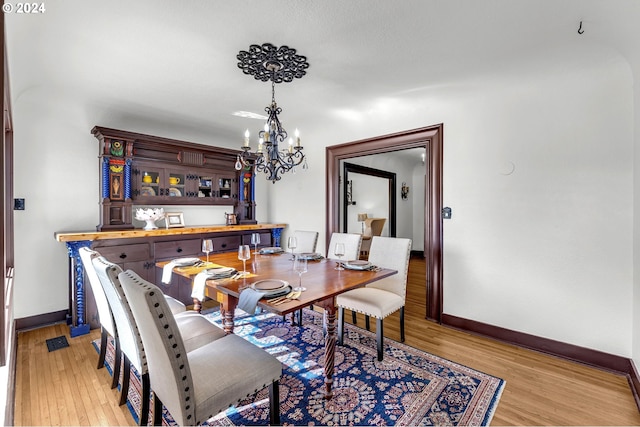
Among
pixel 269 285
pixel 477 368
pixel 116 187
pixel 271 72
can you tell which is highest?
pixel 271 72

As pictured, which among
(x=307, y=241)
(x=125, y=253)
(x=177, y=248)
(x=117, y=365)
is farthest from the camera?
(x=177, y=248)

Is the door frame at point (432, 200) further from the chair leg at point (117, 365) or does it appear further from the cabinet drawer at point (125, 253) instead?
the cabinet drawer at point (125, 253)

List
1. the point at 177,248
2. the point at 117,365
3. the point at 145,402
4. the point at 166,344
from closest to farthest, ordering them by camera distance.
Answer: the point at 166,344 → the point at 145,402 → the point at 117,365 → the point at 177,248

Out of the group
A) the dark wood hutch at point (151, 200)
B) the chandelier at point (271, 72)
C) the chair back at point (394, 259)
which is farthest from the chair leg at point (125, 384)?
the chair back at point (394, 259)

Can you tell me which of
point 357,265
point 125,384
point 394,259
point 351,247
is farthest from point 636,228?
point 125,384

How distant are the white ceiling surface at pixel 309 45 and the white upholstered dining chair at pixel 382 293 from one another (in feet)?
5.02

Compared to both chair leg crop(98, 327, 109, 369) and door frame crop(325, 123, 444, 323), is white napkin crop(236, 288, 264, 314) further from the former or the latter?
door frame crop(325, 123, 444, 323)

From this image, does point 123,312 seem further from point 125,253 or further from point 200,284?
point 125,253

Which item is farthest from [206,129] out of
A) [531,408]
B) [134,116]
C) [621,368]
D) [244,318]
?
[621,368]

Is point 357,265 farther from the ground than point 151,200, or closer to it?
closer to it

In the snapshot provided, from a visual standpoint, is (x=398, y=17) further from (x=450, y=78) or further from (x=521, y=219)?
(x=521, y=219)

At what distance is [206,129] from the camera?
4059mm

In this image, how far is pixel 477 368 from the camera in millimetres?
2209

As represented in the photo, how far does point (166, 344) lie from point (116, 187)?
2.86m
